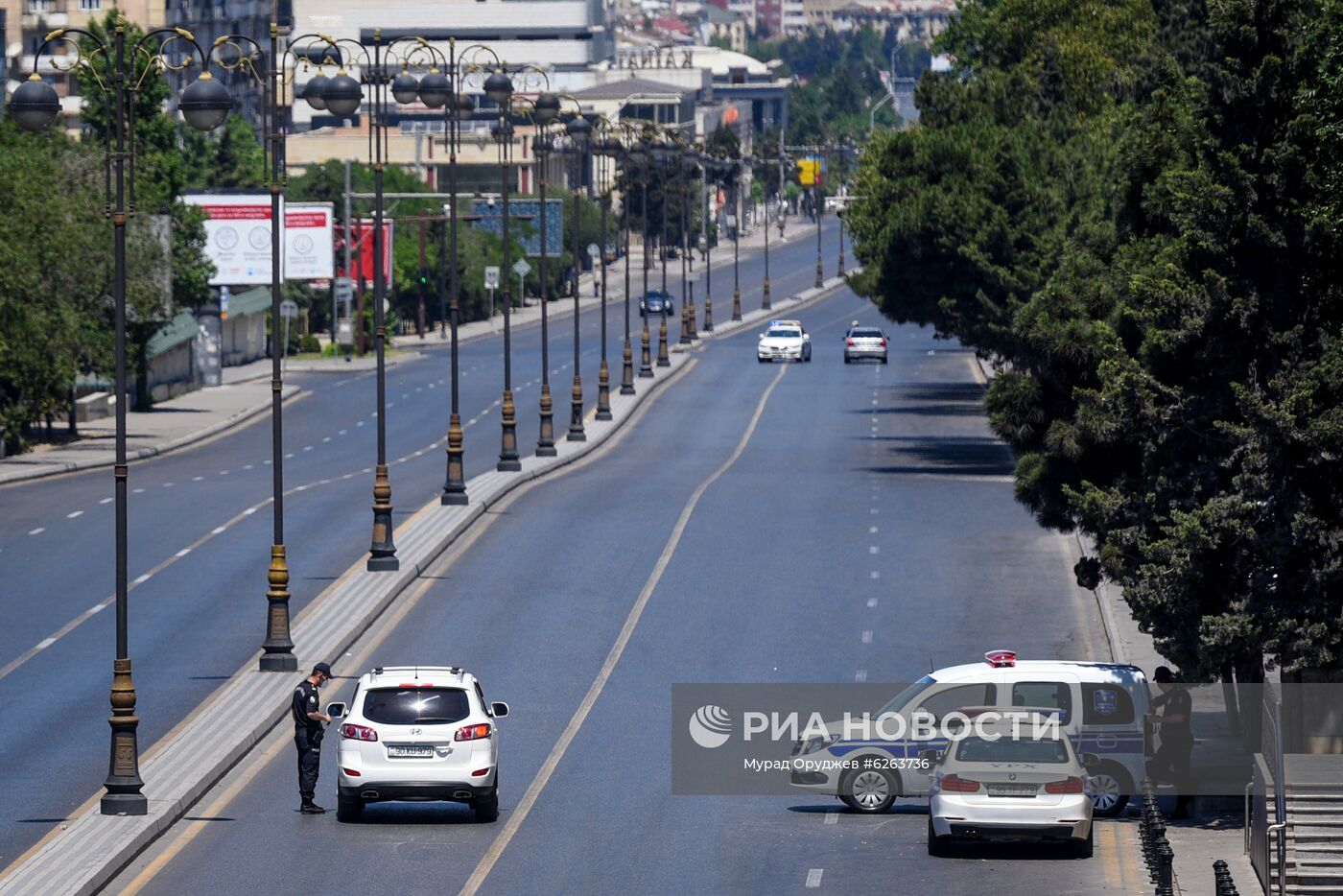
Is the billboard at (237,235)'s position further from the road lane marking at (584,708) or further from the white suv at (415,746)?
the white suv at (415,746)

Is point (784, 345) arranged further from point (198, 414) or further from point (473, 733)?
point (473, 733)

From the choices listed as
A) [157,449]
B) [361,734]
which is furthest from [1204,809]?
[157,449]

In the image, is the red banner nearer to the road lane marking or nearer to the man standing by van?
the road lane marking

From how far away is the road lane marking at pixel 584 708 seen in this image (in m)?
25.4

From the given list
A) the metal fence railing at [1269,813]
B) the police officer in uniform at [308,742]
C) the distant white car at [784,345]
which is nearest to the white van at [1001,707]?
the metal fence railing at [1269,813]

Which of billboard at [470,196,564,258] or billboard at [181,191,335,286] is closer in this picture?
billboard at [181,191,335,286]

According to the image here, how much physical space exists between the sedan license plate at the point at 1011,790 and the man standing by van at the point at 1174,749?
3.88 metres

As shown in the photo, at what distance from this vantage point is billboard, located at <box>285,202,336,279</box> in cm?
10406

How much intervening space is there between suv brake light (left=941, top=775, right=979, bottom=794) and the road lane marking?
496cm

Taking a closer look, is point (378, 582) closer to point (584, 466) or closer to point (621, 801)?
point (621, 801)

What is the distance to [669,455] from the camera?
225 feet

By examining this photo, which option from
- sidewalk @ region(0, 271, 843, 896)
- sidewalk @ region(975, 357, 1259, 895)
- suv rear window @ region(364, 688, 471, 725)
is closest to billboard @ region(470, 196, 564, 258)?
sidewalk @ region(0, 271, 843, 896)

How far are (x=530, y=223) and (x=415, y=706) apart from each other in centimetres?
12955

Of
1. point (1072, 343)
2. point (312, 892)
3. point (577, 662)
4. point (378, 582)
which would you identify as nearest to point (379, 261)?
point (378, 582)
